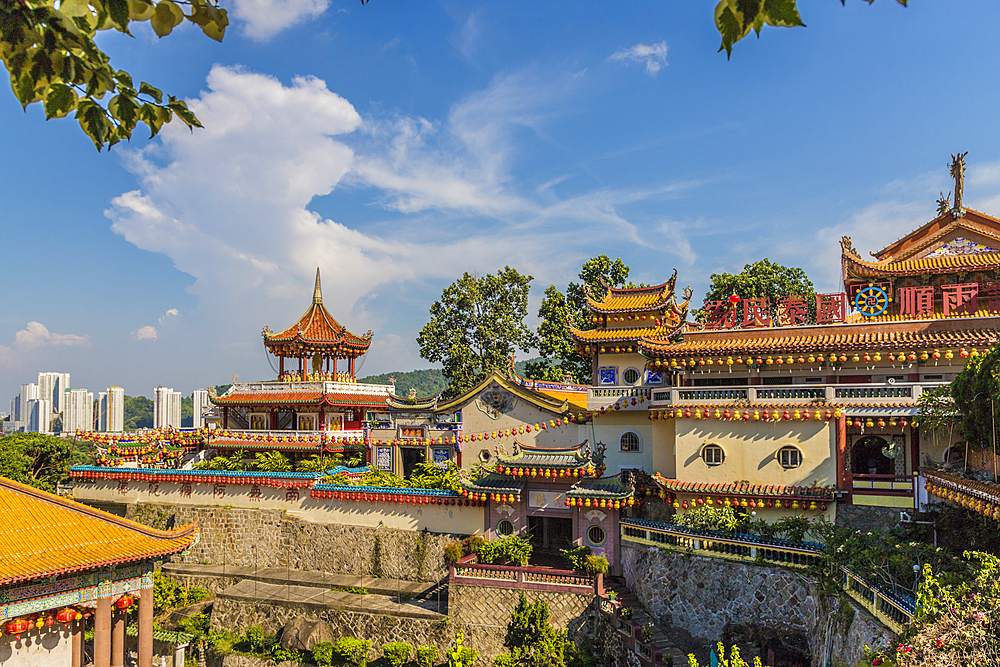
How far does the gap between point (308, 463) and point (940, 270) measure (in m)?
22.6

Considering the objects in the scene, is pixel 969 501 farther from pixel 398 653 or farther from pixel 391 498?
pixel 391 498

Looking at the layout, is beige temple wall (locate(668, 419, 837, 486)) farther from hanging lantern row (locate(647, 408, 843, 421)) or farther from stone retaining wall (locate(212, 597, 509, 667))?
stone retaining wall (locate(212, 597, 509, 667))

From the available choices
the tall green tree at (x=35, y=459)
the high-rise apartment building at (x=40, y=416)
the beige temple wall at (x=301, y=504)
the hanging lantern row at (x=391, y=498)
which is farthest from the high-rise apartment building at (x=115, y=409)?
the hanging lantern row at (x=391, y=498)

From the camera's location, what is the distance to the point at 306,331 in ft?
97.1

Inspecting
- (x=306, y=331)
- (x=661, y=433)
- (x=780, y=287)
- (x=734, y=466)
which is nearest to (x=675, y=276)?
(x=661, y=433)

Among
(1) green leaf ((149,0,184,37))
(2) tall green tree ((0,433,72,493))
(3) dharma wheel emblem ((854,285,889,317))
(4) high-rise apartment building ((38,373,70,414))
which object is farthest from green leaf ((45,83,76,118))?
(4) high-rise apartment building ((38,373,70,414))

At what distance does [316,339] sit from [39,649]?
16859 millimetres

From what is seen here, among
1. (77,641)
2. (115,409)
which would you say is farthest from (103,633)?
(115,409)

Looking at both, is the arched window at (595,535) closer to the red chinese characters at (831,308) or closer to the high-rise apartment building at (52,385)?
the red chinese characters at (831,308)

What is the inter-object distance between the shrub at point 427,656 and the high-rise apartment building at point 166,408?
79.5 metres

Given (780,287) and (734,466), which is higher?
(780,287)

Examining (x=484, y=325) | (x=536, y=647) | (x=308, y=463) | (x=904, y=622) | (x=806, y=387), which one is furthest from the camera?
(x=484, y=325)

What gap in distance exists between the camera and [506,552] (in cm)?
1723

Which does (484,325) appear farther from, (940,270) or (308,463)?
(940,270)
